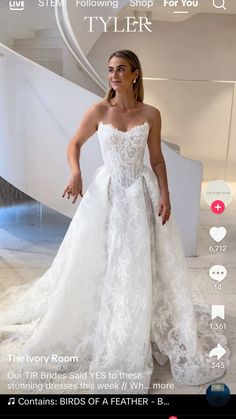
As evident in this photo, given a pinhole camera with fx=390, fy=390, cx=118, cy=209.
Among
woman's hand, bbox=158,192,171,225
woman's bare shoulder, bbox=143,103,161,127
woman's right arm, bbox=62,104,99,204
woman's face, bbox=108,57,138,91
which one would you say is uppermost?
woman's face, bbox=108,57,138,91

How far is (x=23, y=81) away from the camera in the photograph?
1.77 m

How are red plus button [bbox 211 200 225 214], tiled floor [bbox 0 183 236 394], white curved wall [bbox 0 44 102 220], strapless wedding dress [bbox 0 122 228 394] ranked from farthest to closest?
white curved wall [bbox 0 44 102 220] < tiled floor [bbox 0 183 236 394] < strapless wedding dress [bbox 0 122 228 394] < red plus button [bbox 211 200 225 214]

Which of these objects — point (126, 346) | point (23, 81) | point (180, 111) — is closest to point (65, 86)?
point (23, 81)

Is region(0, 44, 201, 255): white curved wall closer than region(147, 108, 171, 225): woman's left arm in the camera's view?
No

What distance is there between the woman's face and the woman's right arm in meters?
0.10

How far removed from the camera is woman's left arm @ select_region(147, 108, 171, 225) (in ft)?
3.36

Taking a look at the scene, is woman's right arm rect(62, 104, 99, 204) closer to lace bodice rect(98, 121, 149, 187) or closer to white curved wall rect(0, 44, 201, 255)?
lace bodice rect(98, 121, 149, 187)

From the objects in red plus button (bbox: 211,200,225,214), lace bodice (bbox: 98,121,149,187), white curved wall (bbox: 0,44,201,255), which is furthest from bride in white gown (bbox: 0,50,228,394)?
white curved wall (bbox: 0,44,201,255)

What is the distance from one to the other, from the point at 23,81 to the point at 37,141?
27cm

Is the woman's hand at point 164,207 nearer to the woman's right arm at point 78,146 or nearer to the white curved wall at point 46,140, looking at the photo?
the woman's right arm at point 78,146

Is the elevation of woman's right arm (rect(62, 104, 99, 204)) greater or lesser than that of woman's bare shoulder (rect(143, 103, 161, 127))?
lesser

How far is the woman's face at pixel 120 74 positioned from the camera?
0.91 meters
